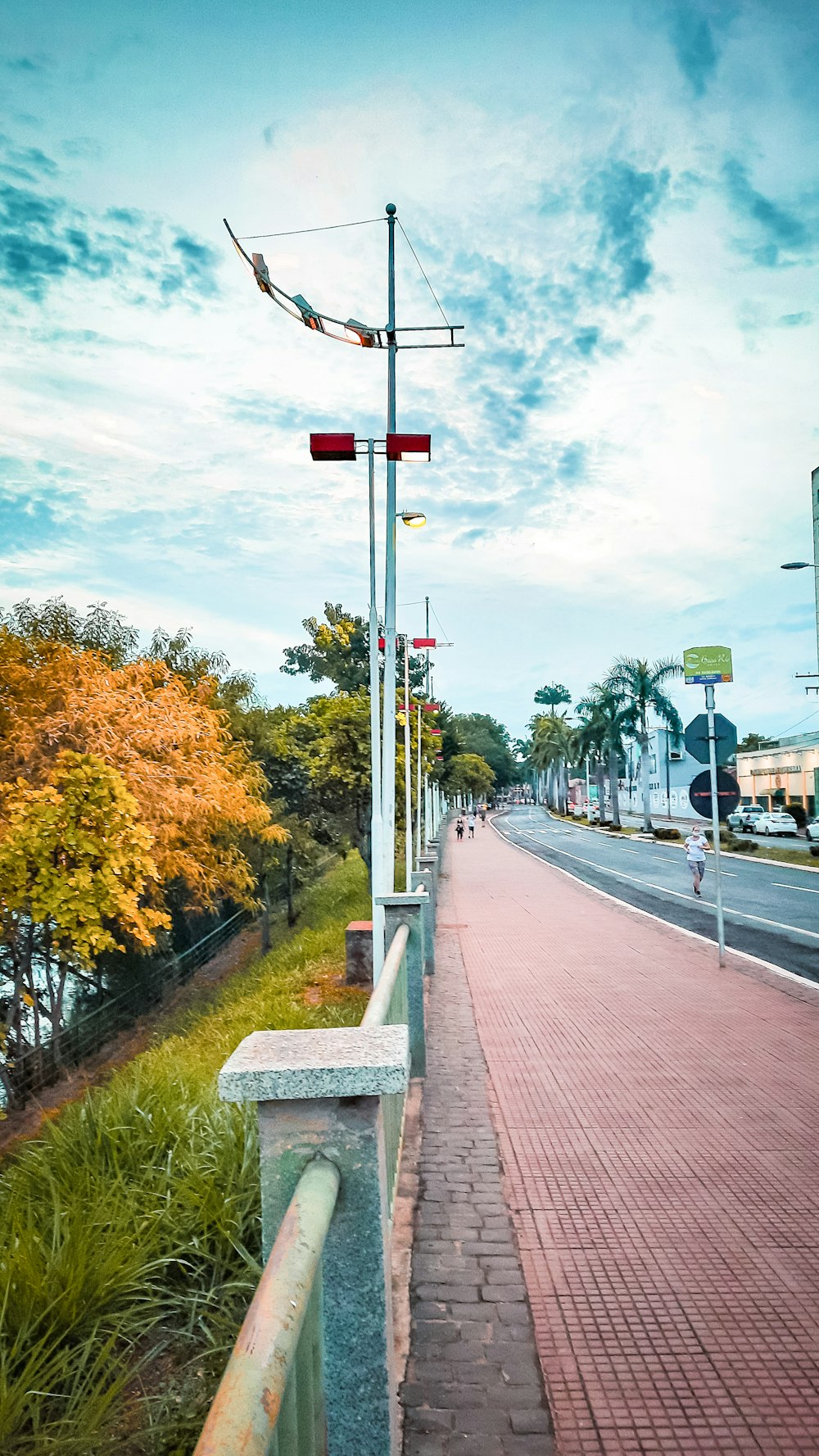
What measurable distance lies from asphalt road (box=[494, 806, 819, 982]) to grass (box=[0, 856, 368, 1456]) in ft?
27.3

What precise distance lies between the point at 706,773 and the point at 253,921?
18.9 metres

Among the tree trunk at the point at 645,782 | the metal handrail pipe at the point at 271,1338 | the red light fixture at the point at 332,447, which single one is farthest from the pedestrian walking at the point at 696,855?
the tree trunk at the point at 645,782

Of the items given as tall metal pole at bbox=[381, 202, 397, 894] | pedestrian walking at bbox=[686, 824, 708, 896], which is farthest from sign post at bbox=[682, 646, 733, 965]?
pedestrian walking at bbox=[686, 824, 708, 896]

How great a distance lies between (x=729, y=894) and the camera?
21.2 meters

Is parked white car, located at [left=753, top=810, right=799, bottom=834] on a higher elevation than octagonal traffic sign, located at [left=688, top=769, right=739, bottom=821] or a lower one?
lower

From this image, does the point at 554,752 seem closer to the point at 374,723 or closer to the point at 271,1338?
the point at 374,723

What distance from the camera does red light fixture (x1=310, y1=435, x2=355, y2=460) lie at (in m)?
9.12

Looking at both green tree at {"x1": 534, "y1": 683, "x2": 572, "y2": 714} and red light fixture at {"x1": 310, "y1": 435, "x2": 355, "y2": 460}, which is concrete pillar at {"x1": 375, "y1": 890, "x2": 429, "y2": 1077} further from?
green tree at {"x1": 534, "y1": 683, "x2": 572, "y2": 714}

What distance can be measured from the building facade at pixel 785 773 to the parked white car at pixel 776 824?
15.7ft

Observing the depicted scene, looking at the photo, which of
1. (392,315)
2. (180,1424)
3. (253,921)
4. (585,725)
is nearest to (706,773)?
(392,315)

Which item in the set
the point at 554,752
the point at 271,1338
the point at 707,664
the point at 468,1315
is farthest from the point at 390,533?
the point at 554,752

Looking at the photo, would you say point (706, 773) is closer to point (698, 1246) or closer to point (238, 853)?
point (698, 1246)

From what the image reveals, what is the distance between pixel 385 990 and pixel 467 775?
74848mm

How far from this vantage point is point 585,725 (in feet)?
228
